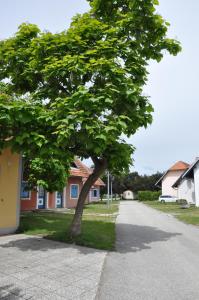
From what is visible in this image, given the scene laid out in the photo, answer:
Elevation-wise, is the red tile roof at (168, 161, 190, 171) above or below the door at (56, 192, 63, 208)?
above

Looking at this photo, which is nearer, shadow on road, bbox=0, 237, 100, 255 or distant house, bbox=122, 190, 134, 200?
shadow on road, bbox=0, 237, 100, 255

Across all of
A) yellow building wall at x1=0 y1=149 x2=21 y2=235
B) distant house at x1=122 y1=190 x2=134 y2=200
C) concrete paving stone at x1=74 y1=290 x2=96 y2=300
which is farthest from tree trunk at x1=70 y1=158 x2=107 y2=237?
distant house at x1=122 y1=190 x2=134 y2=200

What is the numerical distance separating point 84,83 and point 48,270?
6.65 meters

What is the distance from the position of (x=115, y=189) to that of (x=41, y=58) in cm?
7634

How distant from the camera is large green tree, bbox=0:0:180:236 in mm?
8602

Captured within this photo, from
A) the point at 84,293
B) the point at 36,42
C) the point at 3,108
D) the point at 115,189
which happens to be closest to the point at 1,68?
the point at 36,42

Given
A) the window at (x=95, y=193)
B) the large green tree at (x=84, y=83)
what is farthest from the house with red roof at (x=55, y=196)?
the window at (x=95, y=193)

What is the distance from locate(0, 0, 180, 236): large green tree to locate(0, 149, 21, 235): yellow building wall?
288cm

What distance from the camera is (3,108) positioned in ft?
27.8

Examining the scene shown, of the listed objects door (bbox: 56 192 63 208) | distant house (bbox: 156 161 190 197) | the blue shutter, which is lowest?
door (bbox: 56 192 63 208)

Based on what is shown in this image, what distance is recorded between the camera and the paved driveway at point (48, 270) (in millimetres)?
5426

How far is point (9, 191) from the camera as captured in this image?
41.0ft

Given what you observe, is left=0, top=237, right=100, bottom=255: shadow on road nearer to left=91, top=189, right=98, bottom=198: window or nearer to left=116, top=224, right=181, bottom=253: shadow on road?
left=116, top=224, right=181, bottom=253: shadow on road

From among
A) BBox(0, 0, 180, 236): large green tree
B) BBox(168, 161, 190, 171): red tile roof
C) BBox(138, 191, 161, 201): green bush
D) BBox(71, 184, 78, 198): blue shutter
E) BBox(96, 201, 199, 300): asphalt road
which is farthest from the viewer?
BBox(138, 191, 161, 201): green bush
